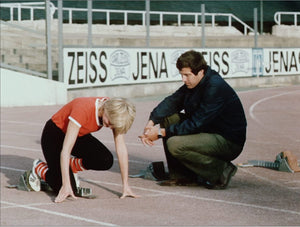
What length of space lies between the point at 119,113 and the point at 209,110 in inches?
49.0

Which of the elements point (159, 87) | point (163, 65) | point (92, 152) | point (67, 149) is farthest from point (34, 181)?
point (163, 65)

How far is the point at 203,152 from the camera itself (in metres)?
8.07

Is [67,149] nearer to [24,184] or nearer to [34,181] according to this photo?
[34,181]

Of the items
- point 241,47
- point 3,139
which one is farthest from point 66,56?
point 241,47

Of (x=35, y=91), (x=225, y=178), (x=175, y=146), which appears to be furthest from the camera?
(x=35, y=91)

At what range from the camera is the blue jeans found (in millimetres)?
8031

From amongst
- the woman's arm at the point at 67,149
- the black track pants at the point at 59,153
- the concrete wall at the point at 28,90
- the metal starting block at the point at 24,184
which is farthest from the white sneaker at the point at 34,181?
the concrete wall at the point at 28,90

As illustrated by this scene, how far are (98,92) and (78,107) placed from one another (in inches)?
576

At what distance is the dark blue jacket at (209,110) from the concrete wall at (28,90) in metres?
12.1

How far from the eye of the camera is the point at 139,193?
26.4 feet

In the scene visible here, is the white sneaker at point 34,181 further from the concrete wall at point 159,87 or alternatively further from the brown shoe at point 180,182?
the concrete wall at point 159,87

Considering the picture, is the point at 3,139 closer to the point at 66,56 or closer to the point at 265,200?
the point at 265,200

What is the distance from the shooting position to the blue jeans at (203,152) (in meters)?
8.03

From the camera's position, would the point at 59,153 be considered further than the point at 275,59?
No
